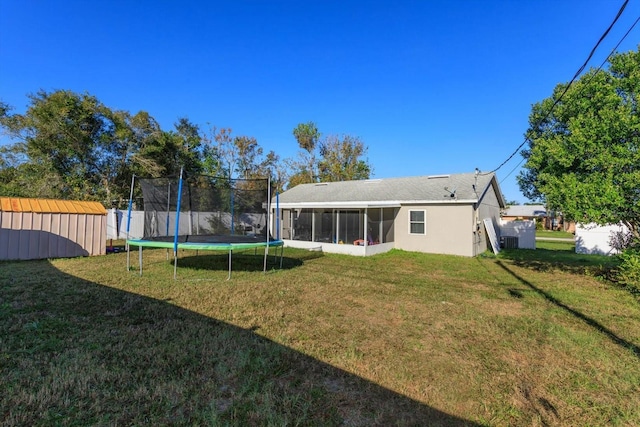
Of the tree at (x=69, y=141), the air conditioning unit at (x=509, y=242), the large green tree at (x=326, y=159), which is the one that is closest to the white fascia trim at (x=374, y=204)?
the air conditioning unit at (x=509, y=242)

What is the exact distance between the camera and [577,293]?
652 centimetres

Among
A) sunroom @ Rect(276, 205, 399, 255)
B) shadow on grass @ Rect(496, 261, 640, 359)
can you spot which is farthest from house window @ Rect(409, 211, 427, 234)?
shadow on grass @ Rect(496, 261, 640, 359)

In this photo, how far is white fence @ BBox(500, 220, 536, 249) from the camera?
1602 cm

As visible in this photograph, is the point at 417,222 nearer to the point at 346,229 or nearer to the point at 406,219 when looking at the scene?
the point at 406,219

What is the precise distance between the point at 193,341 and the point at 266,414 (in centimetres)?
167

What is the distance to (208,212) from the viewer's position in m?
8.95

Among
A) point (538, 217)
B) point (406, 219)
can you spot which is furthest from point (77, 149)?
point (538, 217)

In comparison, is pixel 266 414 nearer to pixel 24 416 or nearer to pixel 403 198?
pixel 24 416

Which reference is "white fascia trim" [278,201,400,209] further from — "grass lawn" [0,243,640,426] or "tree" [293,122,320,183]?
"tree" [293,122,320,183]

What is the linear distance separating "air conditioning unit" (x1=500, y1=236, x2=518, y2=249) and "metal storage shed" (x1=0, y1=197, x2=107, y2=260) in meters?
18.2

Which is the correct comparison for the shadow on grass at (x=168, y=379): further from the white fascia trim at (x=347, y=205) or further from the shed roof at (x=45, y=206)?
the white fascia trim at (x=347, y=205)

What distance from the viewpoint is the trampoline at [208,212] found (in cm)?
800

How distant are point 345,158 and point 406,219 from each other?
16.7m

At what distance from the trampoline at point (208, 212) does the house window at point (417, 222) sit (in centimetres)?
715
